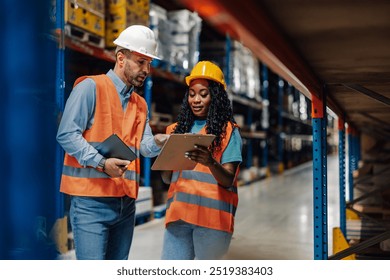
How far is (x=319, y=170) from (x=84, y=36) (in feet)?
8.27

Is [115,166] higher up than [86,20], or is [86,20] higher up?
[86,20]

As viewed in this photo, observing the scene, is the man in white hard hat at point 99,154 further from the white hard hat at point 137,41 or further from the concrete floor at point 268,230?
the concrete floor at point 268,230

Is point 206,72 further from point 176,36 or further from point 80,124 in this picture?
point 176,36

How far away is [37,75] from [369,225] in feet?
10.9

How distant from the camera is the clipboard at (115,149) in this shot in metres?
1.89

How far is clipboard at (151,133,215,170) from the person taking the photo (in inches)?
68.7

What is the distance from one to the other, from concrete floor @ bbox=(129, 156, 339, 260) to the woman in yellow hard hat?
1.81 ft

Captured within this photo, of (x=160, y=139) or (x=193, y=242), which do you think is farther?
(x=160, y=139)

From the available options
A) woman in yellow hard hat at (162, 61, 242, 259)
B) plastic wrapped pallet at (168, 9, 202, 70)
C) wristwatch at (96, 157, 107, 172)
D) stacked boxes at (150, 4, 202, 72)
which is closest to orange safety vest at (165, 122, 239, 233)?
woman in yellow hard hat at (162, 61, 242, 259)

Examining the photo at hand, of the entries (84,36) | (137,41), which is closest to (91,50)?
(84,36)

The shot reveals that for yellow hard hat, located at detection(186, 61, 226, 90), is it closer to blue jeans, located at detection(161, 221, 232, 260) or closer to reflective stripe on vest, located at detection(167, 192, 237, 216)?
reflective stripe on vest, located at detection(167, 192, 237, 216)

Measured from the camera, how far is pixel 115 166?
76.0 inches

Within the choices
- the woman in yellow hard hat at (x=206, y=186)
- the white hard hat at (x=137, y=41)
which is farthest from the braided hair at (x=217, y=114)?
the white hard hat at (x=137, y=41)

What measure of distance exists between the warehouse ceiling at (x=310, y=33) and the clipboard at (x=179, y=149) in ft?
1.31
